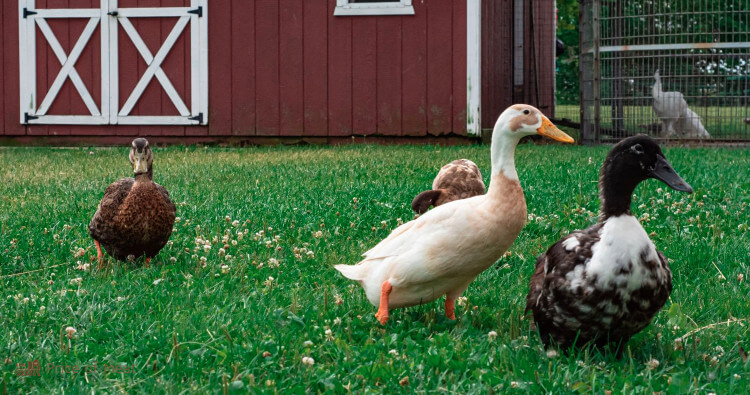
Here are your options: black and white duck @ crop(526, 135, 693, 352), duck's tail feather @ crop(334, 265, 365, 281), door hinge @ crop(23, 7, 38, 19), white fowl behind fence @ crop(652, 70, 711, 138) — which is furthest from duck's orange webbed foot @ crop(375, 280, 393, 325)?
door hinge @ crop(23, 7, 38, 19)

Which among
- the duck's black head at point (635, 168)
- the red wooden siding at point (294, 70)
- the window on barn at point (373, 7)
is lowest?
the duck's black head at point (635, 168)

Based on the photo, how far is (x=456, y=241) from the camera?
3516 millimetres

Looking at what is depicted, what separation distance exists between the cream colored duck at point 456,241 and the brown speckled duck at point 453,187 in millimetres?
1830

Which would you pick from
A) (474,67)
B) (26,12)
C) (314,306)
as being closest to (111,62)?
(26,12)

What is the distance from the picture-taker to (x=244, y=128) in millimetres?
13984

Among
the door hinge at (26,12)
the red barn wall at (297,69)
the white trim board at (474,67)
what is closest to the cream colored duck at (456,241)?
the white trim board at (474,67)

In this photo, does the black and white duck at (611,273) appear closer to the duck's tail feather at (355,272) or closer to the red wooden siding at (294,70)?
the duck's tail feather at (355,272)

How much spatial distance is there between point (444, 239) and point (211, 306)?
3.76 ft

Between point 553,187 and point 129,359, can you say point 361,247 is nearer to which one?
point 129,359

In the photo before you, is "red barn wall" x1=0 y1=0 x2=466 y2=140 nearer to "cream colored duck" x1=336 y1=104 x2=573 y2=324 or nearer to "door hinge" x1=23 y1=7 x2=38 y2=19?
"door hinge" x1=23 y1=7 x2=38 y2=19

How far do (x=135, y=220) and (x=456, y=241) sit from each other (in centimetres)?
210

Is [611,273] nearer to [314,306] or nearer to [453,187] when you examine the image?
[314,306]

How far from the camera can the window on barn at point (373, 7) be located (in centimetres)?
1316

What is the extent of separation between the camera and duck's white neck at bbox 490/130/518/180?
363 cm
